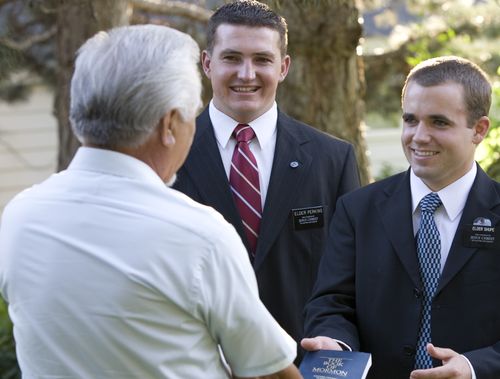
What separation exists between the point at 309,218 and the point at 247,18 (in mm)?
875

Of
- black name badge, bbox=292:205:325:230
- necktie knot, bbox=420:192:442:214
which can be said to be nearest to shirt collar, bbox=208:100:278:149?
black name badge, bbox=292:205:325:230

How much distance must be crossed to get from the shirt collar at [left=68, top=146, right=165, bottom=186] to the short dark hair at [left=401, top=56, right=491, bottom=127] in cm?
123

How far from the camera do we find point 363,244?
→ 11.0ft

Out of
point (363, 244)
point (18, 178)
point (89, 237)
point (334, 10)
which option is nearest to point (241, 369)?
point (89, 237)

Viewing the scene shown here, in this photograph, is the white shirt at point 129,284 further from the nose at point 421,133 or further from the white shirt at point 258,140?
the white shirt at point 258,140

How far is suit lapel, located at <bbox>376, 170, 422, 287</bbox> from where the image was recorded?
3.24 m

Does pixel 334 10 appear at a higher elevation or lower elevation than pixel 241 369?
higher

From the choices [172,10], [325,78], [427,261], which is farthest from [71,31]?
[427,261]

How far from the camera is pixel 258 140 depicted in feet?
13.5

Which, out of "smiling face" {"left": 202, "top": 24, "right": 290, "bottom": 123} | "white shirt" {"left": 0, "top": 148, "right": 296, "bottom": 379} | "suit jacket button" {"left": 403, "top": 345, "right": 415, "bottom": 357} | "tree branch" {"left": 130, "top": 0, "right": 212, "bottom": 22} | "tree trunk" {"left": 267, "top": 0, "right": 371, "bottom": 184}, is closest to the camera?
"white shirt" {"left": 0, "top": 148, "right": 296, "bottom": 379}

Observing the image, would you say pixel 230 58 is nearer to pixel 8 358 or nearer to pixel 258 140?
pixel 258 140

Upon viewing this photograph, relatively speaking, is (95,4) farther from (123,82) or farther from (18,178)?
(18,178)

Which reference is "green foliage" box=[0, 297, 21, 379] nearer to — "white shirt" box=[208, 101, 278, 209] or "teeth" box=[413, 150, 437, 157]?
"white shirt" box=[208, 101, 278, 209]

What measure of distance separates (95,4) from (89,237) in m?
4.23
